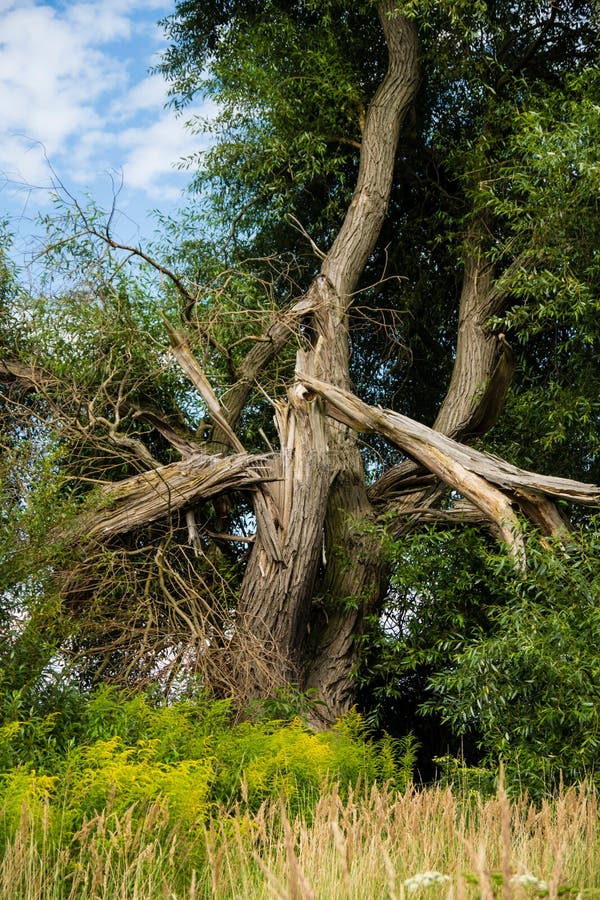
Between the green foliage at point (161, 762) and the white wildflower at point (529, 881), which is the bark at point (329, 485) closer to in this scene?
the green foliage at point (161, 762)

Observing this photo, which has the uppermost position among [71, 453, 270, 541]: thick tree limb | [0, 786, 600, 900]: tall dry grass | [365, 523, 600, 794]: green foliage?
[71, 453, 270, 541]: thick tree limb

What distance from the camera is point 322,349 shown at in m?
10.6

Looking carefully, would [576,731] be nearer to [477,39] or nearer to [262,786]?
[262,786]

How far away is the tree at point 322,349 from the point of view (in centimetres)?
886

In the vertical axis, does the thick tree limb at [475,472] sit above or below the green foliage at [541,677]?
above

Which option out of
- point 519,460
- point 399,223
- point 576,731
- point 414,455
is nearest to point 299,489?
point 414,455

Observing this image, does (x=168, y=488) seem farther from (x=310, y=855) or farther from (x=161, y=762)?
(x=310, y=855)

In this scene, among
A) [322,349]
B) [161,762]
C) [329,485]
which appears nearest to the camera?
[161,762]

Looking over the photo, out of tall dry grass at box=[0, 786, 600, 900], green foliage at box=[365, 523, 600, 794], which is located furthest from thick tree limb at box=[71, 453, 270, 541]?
tall dry grass at box=[0, 786, 600, 900]

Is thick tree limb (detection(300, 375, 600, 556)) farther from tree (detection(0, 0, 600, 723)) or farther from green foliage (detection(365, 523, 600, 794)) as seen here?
green foliage (detection(365, 523, 600, 794))

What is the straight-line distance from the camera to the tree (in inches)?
349

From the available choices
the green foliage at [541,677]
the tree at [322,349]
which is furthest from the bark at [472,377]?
the green foliage at [541,677]

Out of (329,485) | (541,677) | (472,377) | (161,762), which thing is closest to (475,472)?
(329,485)

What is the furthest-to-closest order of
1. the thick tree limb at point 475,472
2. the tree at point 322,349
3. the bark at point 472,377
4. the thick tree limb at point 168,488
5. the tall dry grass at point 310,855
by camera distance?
→ the bark at point 472,377, the thick tree limb at point 168,488, the tree at point 322,349, the thick tree limb at point 475,472, the tall dry grass at point 310,855
